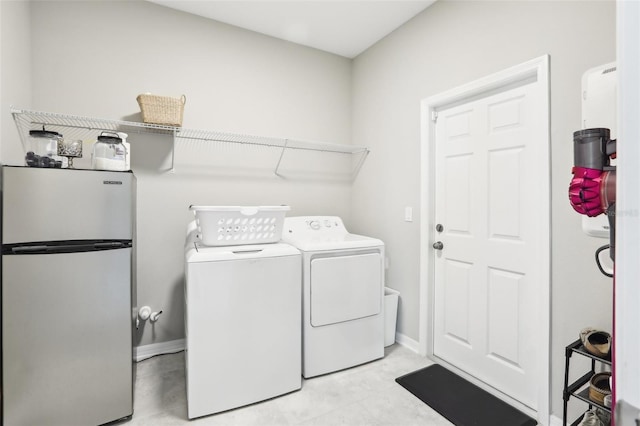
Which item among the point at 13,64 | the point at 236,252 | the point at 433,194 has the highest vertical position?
the point at 13,64

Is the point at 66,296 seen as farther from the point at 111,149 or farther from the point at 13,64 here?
the point at 13,64

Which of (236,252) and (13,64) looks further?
(236,252)

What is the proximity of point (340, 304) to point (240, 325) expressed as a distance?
0.73 metres

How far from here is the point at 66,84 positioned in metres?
2.23

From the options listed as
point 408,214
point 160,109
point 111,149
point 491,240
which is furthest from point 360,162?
point 111,149

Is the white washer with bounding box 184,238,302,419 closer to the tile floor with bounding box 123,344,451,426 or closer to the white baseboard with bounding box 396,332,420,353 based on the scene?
the tile floor with bounding box 123,344,451,426

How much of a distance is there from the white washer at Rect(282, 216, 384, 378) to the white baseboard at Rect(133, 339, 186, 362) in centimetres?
110

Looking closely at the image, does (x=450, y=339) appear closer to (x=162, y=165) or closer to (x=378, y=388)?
(x=378, y=388)

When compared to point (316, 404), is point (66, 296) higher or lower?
higher

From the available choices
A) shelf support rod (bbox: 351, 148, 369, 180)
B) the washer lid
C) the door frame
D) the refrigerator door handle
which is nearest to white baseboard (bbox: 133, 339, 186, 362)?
the washer lid

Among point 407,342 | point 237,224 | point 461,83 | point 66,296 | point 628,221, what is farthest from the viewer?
point 407,342

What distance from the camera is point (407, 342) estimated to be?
2715 mm

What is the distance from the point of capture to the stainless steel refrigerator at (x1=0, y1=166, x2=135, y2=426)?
1.50 meters

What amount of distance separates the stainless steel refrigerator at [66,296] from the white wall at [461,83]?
2029 millimetres
